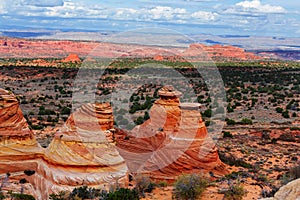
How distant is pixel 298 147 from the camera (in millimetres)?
20297

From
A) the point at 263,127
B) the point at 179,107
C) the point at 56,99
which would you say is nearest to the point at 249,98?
the point at 263,127

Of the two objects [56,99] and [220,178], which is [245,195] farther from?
[56,99]

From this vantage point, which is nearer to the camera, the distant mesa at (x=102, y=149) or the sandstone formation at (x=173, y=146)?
the distant mesa at (x=102, y=149)

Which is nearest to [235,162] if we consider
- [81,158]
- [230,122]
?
[81,158]

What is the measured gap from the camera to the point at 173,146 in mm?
12523

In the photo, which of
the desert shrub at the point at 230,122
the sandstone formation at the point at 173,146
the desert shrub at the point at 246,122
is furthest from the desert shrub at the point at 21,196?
the desert shrub at the point at 246,122

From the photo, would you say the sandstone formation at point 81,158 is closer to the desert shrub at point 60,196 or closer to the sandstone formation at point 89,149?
the sandstone formation at point 89,149

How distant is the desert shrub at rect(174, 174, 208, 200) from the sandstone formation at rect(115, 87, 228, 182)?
2020 mm

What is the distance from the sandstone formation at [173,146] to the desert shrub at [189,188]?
202 cm

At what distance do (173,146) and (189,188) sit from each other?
2562mm

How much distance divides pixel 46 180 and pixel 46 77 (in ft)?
167

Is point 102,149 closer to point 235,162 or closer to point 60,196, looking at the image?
point 60,196

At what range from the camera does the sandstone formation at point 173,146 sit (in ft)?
41.1

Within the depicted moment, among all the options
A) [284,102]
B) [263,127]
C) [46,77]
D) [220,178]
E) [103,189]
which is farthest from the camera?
[46,77]
